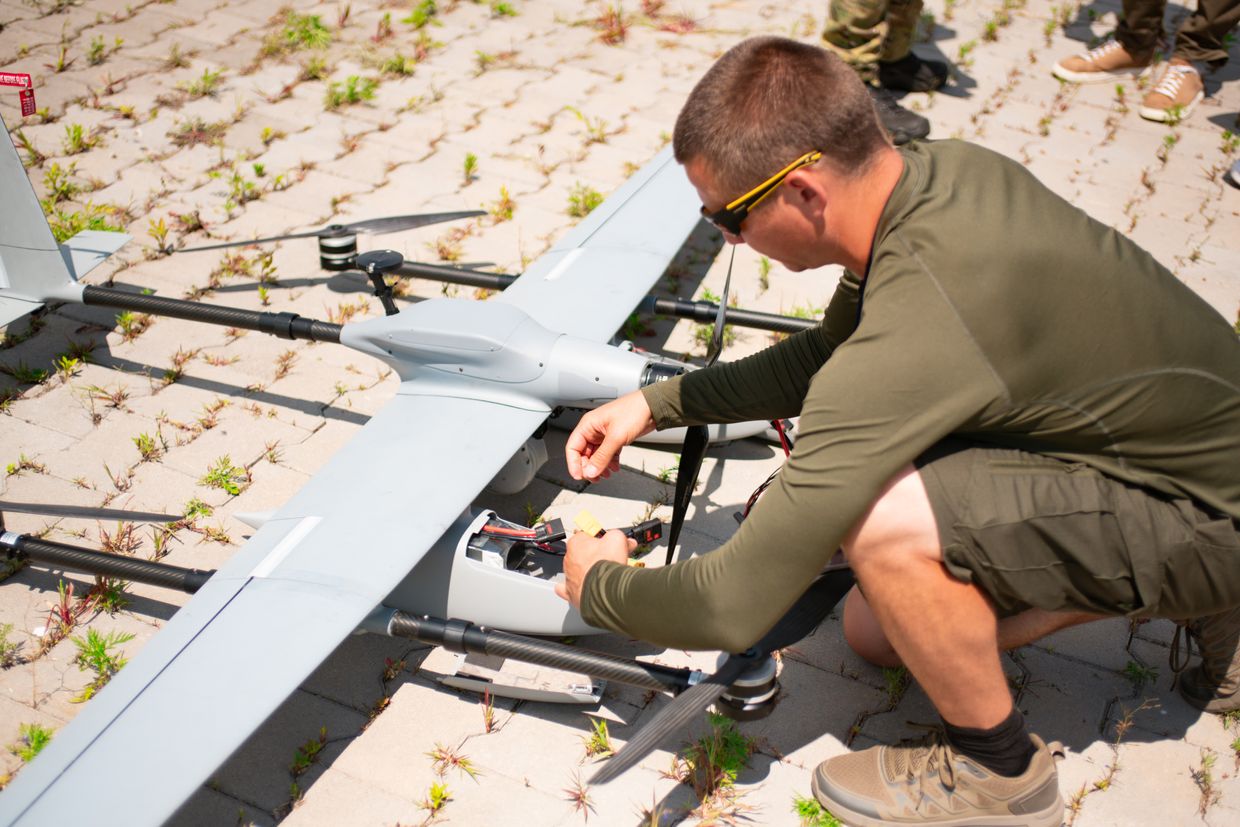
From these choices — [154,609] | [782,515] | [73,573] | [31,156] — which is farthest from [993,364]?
[31,156]

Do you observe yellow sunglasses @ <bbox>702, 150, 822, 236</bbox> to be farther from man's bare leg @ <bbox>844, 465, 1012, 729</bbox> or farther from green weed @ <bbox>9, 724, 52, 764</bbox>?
green weed @ <bbox>9, 724, 52, 764</bbox>

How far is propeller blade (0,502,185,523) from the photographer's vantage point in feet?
13.6

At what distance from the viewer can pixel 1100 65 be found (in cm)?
866

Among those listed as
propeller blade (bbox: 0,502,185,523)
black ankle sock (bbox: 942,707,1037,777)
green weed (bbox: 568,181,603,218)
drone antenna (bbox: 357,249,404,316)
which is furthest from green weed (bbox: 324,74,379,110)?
black ankle sock (bbox: 942,707,1037,777)

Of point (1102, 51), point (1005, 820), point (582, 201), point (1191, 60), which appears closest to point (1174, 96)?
point (1191, 60)

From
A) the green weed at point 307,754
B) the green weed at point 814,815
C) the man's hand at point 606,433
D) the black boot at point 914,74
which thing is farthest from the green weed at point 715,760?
the black boot at point 914,74

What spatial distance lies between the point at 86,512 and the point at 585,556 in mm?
2363

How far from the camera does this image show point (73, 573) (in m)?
4.30

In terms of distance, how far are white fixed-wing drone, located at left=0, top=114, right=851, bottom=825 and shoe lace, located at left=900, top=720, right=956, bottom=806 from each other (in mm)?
526

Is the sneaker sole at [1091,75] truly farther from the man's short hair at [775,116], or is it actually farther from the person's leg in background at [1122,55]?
the man's short hair at [775,116]

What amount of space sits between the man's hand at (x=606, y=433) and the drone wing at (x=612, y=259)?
3.91ft

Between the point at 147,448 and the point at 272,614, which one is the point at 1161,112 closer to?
the point at 147,448

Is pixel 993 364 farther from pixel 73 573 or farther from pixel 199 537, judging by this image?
pixel 73 573

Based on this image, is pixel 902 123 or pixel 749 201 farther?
pixel 902 123
